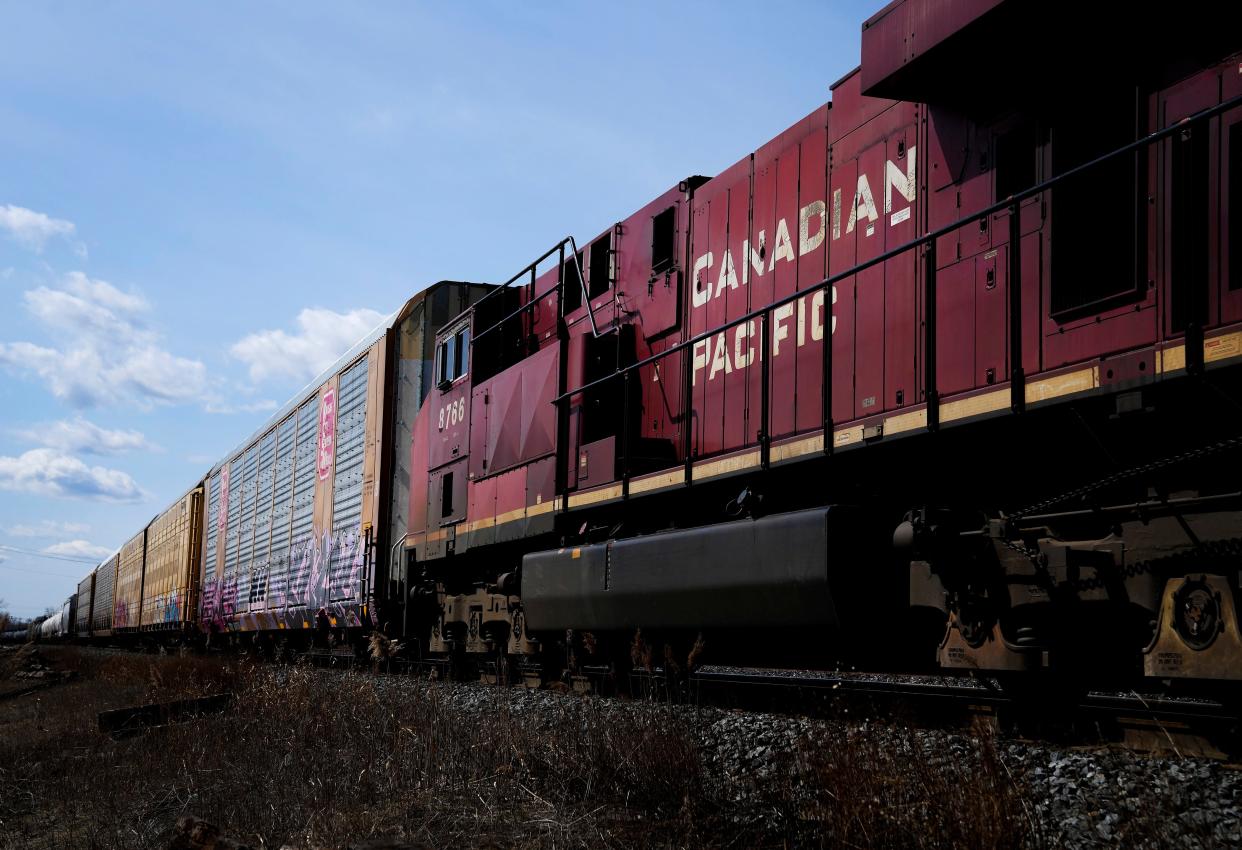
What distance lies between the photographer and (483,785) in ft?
15.1

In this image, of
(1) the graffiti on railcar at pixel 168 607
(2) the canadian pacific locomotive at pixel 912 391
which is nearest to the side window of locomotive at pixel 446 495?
(2) the canadian pacific locomotive at pixel 912 391

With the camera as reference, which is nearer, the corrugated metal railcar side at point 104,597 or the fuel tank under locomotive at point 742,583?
the fuel tank under locomotive at point 742,583

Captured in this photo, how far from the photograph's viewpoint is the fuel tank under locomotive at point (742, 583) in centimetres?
578

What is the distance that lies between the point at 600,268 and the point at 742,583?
408cm

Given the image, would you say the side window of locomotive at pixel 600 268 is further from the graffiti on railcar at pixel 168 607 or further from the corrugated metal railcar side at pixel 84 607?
the corrugated metal railcar side at pixel 84 607

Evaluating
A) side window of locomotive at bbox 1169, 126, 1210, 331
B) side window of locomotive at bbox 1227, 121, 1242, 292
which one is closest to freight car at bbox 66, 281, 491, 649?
side window of locomotive at bbox 1169, 126, 1210, 331

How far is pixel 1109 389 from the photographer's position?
451cm

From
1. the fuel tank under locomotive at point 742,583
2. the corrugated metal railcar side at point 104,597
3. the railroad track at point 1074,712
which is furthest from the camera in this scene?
the corrugated metal railcar side at point 104,597

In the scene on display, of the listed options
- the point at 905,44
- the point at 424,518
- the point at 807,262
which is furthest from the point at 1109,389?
the point at 424,518

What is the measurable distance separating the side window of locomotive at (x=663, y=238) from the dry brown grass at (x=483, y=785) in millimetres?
3500

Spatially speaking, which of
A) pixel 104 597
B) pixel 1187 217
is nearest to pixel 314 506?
pixel 1187 217

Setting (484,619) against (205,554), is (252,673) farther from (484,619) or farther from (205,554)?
(205,554)

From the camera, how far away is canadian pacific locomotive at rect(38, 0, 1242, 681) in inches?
178

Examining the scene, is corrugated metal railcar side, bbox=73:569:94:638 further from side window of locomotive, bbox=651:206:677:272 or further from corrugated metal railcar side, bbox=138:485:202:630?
side window of locomotive, bbox=651:206:677:272
